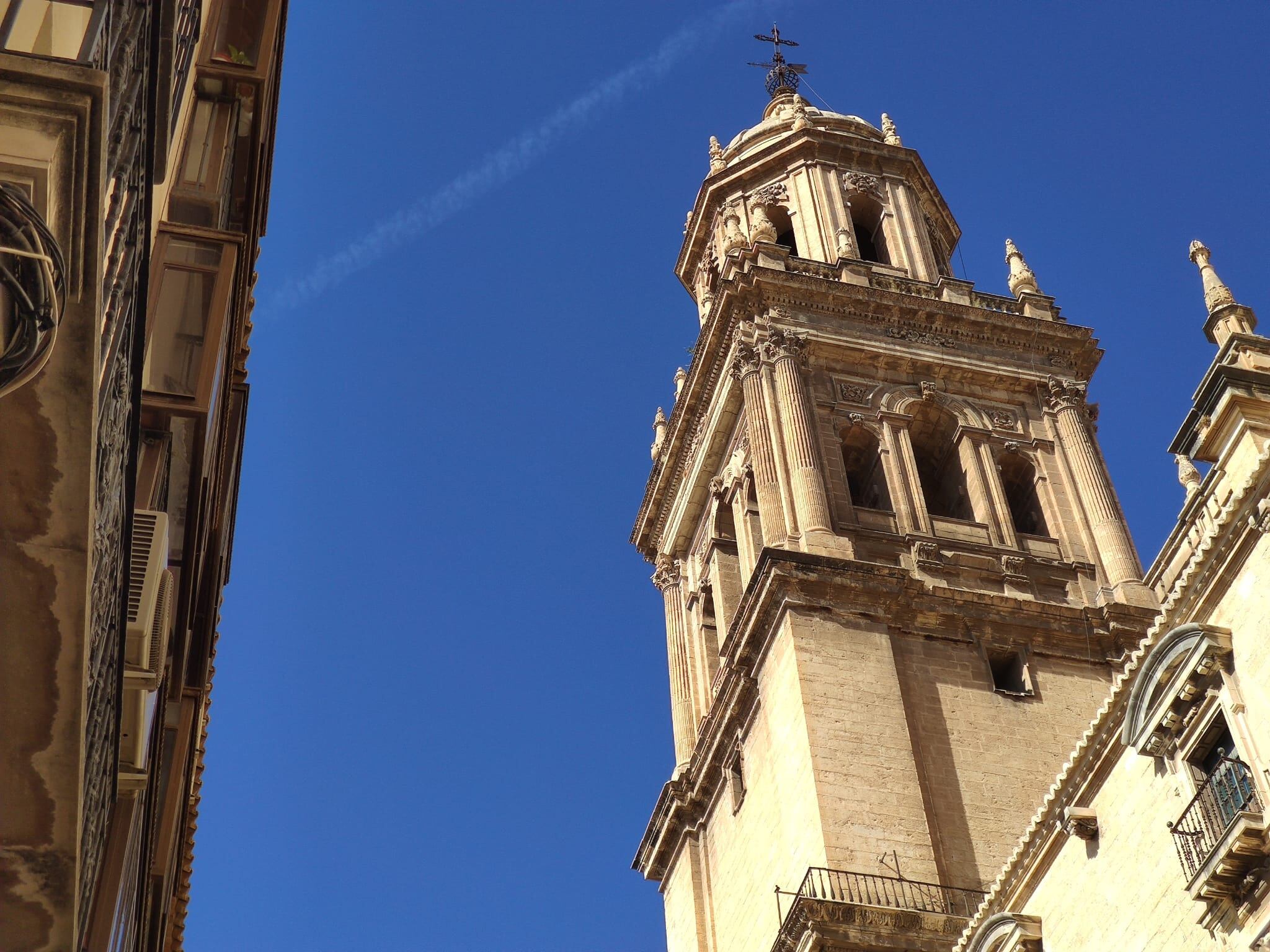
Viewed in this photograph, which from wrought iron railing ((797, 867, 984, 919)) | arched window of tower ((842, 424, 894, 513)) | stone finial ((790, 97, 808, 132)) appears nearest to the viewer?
wrought iron railing ((797, 867, 984, 919))

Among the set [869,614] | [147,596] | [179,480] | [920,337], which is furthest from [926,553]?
[147,596]

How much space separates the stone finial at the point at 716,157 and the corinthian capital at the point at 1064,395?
42.0 ft

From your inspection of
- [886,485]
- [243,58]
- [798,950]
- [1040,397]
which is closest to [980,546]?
[886,485]

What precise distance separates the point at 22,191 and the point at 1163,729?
12626 mm

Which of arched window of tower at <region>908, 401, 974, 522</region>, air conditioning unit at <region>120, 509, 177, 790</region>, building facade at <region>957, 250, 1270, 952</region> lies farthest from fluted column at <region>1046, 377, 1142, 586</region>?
air conditioning unit at <region>120, 509, 177, 790</region>

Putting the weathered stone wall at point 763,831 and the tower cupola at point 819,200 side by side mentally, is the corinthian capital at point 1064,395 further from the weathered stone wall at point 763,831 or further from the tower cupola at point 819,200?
the weathered stone wall at point 763,831

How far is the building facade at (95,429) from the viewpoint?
6.84m

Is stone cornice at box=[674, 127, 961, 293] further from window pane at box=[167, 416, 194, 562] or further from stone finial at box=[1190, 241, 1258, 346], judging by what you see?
window pane at box=[167, 416, 194, 562]

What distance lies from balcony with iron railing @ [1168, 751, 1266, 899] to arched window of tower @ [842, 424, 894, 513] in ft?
66.1

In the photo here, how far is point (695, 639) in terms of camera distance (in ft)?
124

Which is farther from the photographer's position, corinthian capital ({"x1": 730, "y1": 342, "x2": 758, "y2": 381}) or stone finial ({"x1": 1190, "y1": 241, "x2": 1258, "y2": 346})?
corinthian capital ({"x1": 730, "y1": 342, "x2": 758, "y2": 381})

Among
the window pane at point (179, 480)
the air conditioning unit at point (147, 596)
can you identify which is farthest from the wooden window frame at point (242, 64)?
the air conditioning unit at point (147, 596)

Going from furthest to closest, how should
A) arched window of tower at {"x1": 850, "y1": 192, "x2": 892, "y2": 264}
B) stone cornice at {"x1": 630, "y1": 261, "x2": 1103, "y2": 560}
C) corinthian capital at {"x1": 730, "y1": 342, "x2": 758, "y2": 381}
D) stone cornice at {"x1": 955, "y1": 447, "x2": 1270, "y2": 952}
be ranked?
arched window of tower at {"x1": 850, "y1": 192, "x2": 892, "y2": 264}, stone cornice at {"x1": 630, "y1": 261, "x2": 1103, "y2": 560}, corinthian capital at {"x1": 730, "y1": 342, "x2": 758, "y2": 381}, stone cornice at {"x1": 955, "y1": 447, "x2": 1270, "y2": 952}

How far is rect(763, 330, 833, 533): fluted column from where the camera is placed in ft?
106
